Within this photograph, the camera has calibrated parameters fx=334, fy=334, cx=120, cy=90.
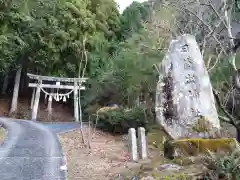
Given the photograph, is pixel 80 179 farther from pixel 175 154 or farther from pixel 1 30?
pixel 1 30

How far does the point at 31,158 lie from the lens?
8219 mm

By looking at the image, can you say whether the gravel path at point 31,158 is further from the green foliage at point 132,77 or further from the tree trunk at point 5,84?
the tree trunk at point 5,84

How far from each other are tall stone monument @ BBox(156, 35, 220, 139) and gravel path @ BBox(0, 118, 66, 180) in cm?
237

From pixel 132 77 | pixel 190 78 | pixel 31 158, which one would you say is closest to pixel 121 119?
pixel 132 77

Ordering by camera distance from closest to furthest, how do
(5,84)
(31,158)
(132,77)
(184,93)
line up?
(184,93) < (31,158) < (132,77) < (5,84)

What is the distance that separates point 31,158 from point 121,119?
5785mm

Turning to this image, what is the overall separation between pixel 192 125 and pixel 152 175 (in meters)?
1.37

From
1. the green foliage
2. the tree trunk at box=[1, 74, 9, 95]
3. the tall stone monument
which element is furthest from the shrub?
the tree trunk at box=[1, 74, 9, 95]

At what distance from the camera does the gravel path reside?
6538 mm

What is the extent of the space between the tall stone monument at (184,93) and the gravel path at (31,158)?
7.78ft

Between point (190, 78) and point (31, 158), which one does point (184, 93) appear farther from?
point (31, 158)

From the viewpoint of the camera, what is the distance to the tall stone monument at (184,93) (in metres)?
5.59

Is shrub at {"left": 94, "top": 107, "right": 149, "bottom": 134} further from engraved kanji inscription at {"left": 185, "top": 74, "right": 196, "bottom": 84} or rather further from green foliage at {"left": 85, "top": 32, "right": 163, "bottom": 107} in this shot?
engraved kanji inscription at {"left": 185, "top": 74, "right": 196, "bottom": 84}

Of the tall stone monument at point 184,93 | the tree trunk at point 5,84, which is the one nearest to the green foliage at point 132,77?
the tall stone monument at point 184,93
